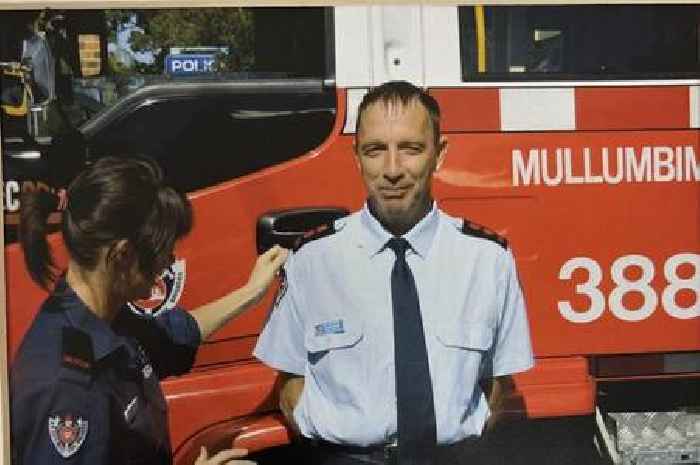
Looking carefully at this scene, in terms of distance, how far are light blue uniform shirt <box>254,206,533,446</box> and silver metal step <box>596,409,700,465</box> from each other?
0.35 metres

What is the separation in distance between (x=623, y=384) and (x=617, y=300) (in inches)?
10.2

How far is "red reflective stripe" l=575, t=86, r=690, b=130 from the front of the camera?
2.74 m

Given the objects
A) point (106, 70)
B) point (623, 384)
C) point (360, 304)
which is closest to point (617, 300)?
point (623, 384)

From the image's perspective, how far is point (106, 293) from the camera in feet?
8.94

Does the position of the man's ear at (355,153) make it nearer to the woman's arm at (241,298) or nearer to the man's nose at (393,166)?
the man's nose at (393,166)

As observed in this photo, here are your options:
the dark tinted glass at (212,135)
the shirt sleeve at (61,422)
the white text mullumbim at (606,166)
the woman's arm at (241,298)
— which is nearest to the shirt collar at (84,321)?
the shirt sleeve at (61,422)

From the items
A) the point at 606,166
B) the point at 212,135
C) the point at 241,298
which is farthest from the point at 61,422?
the point at 606,166

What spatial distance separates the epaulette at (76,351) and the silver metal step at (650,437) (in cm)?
146

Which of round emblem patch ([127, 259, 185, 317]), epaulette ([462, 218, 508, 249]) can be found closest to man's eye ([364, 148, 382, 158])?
epaulette ([462, 218, 508, 249])

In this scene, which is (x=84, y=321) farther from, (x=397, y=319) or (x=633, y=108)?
(x=633, y=108)

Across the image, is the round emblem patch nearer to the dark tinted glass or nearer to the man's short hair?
the dark tinted glass

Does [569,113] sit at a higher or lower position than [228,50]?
lower

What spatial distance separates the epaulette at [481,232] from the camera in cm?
276

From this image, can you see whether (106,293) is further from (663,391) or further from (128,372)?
(663,391)
